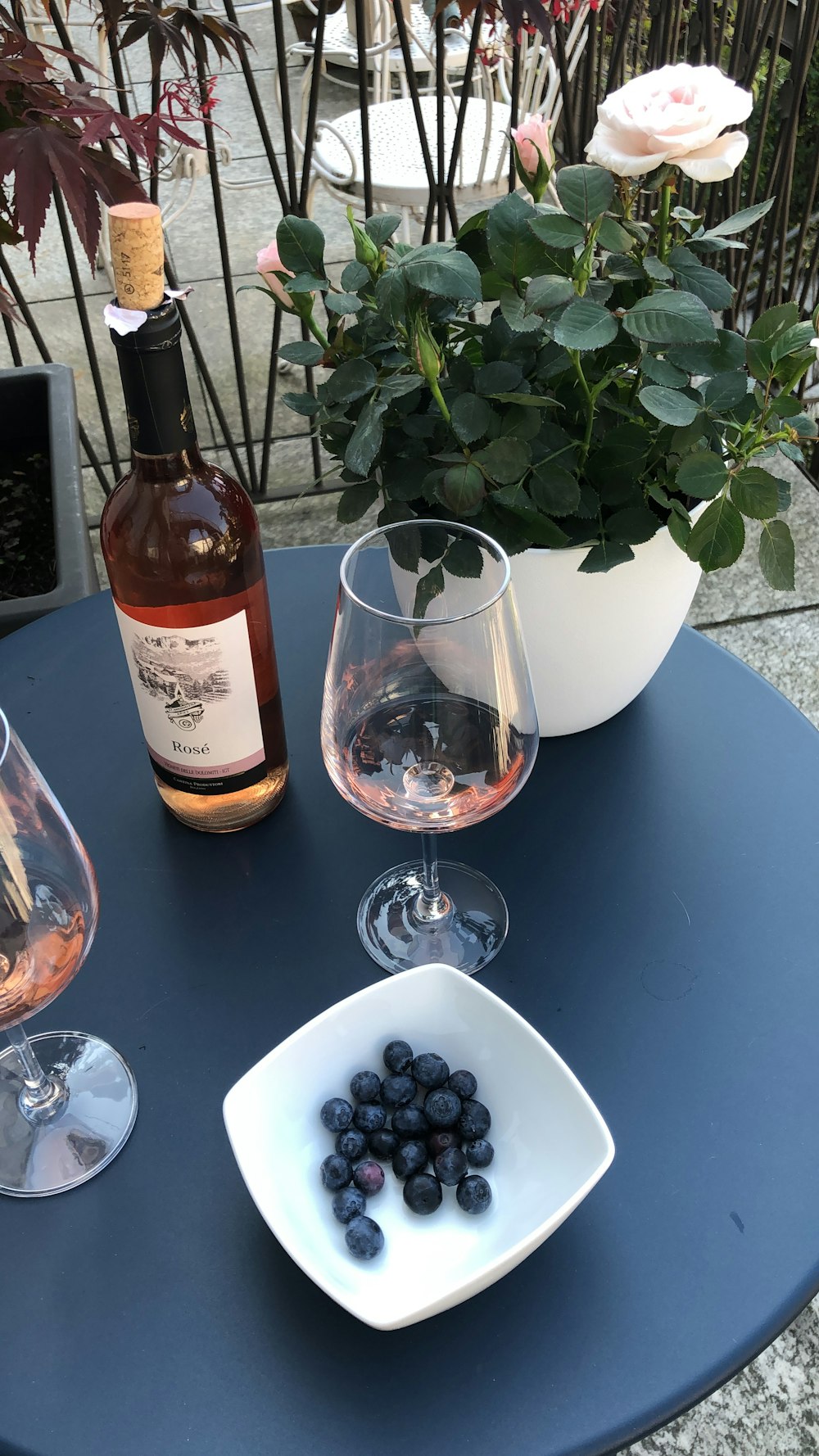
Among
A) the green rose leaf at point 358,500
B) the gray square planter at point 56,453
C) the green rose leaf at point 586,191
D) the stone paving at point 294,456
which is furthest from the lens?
the gray square planter at point 56,453

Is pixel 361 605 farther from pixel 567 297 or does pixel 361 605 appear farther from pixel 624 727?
pixel 624 727

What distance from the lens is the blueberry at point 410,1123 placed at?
598mm

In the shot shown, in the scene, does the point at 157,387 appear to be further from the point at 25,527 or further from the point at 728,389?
the point at 25,527

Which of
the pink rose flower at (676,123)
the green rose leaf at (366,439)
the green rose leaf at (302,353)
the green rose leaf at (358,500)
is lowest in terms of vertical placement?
the green rose leaf at (358,500)

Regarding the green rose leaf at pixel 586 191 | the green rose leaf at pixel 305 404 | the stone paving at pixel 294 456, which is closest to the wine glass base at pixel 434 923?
the green rose leaf at pixel 305 404

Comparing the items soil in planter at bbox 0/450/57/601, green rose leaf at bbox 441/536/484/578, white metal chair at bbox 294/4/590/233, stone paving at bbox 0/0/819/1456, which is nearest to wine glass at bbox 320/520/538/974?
green rose leaf at bbox 441/536/484/578

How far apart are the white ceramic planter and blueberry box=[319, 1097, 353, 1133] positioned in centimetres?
33

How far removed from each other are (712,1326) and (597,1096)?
130 millimetres

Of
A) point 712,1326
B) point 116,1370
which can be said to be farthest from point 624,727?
point 116,1370

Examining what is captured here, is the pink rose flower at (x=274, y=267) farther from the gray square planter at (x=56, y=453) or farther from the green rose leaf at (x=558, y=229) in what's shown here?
the gray square planter at (x=56, y=453)

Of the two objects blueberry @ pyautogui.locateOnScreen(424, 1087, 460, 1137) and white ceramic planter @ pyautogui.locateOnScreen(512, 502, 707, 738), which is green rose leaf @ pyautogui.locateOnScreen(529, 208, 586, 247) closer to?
white ceramic planter @ pyautogui.locateOnScreen(512, 502, 707, 738)

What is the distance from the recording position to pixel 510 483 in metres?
0.69

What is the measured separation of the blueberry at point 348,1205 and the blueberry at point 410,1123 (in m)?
0.04

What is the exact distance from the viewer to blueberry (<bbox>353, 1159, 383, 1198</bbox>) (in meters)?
0.59
